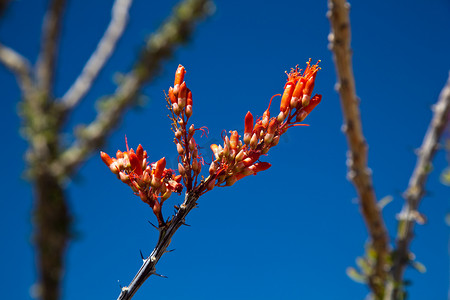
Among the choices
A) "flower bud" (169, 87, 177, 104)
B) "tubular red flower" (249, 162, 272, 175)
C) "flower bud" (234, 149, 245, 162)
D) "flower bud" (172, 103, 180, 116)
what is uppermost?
"flower bud" (169, 87, 177, 104)

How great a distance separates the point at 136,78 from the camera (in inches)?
37.1

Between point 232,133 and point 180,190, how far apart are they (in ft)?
1.26

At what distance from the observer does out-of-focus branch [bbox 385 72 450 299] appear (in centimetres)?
82

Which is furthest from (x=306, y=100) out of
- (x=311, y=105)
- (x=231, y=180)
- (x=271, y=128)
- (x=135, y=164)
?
(x=135, y=164)

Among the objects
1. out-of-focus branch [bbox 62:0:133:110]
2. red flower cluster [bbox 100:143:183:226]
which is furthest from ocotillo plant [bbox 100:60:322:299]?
out-of-focus branch [bbox 62:0:133:110]

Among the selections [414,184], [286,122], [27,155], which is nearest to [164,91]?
[286,122]

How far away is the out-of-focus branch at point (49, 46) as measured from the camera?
0.84 m

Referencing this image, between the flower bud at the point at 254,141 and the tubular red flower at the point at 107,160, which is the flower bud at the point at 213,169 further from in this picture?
the tubular red flower at the point at 107,160

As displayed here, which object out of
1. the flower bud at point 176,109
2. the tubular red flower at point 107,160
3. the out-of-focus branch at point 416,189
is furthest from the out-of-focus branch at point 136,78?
the tubular red flower at point 107,160

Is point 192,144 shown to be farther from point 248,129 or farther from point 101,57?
point 101,57

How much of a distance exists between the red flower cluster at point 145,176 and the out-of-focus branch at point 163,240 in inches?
2.3

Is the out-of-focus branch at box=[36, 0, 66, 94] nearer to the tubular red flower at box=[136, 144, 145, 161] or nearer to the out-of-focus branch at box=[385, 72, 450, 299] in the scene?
the out-of-focus branch at box=[385, 72, 450, 299]

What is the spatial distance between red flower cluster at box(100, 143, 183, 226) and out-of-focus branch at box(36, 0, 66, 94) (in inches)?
49.8

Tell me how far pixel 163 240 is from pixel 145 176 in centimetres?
31
